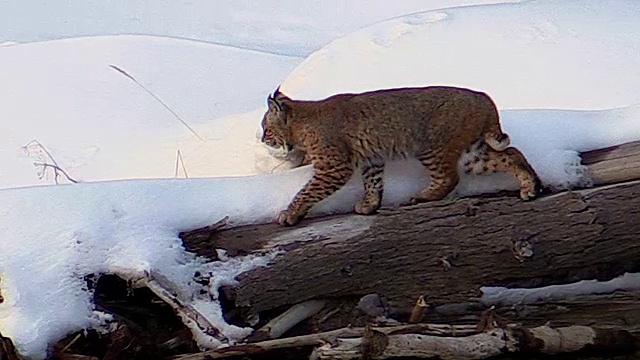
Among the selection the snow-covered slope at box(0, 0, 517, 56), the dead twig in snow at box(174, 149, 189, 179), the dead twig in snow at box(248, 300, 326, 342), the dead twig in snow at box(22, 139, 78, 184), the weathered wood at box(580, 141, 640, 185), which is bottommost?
the dead twig in snow at box(248, 300, 326, 342)

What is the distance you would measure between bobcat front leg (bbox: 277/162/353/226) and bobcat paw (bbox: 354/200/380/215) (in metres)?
0.13

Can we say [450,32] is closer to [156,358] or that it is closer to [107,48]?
[107,48]

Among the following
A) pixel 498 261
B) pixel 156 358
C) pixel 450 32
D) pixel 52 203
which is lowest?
pixel 156 358

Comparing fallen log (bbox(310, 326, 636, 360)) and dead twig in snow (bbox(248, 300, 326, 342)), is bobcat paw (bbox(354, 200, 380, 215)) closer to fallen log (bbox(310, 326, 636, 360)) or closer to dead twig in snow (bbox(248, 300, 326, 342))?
dead twig in snow (bbox(248, 300, 326, 342))

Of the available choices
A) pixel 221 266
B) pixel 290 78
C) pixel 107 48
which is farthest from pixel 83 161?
pixel 221 266

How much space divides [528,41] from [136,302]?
3202 mm

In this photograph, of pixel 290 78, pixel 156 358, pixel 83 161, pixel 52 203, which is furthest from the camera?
pixel 290 78

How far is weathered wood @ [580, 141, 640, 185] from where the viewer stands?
340 cm

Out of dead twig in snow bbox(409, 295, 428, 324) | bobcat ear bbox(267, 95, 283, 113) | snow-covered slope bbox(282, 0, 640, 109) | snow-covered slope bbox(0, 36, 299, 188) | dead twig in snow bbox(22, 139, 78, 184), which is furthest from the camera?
snow-covered slope bbox(0, 36, 299, 188)

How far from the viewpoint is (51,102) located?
605cm

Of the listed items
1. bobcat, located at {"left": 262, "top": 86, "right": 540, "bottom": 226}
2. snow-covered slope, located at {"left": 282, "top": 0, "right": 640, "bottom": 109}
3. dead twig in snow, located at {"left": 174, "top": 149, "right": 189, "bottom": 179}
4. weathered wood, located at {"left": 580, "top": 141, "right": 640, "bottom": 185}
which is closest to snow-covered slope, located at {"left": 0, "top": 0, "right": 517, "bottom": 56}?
snow-covered slope, located at {"left": 282, "top": 0, "right": 640, "bottom": 109}

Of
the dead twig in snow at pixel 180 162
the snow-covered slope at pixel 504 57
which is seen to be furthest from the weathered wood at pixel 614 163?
the dead twig in snow at pixel 180 162

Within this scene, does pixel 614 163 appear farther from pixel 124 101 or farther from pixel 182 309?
pixel 124 101

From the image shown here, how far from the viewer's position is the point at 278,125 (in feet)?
12.4
